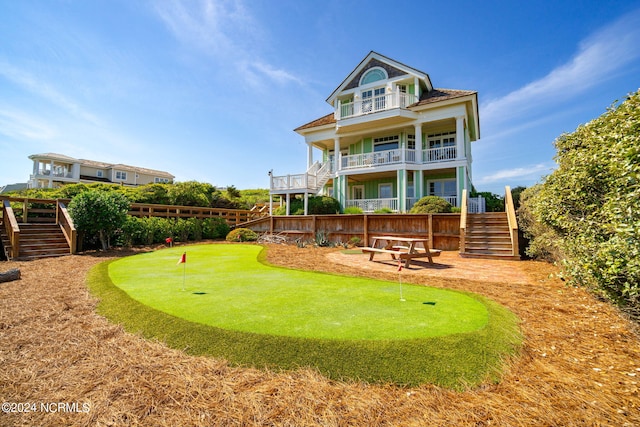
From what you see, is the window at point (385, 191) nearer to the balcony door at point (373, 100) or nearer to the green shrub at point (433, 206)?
the balcony door at point (373, 100)

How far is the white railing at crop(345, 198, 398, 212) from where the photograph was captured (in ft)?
56.2

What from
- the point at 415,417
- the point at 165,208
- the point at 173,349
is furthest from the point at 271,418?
the point at 165,208

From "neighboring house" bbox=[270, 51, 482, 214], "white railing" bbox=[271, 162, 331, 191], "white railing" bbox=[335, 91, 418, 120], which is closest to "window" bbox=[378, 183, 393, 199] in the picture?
"neighboring house" bbox=[270, 51, 482, 214]

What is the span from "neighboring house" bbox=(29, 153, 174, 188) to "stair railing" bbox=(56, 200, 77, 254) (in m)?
32.0

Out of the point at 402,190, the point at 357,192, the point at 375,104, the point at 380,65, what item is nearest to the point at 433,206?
the point at 402,190

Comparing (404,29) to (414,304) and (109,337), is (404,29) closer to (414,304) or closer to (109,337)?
(414,304)

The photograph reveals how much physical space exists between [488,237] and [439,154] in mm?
7706

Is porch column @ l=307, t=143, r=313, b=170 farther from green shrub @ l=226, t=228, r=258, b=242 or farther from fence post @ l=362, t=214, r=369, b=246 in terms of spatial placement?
fence post @ l=362, t=214, r=369, b=246

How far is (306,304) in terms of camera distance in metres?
4.23

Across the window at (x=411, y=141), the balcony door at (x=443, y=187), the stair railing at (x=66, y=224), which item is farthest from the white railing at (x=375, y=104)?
the stair railing at (x=66, y=224)

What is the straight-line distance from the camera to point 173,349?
3043 mm

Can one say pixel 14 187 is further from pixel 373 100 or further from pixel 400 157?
pixel 400 157

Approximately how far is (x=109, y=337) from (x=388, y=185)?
60.9 feet

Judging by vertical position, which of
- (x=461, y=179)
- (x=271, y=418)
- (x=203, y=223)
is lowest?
(x=271, y=418)
